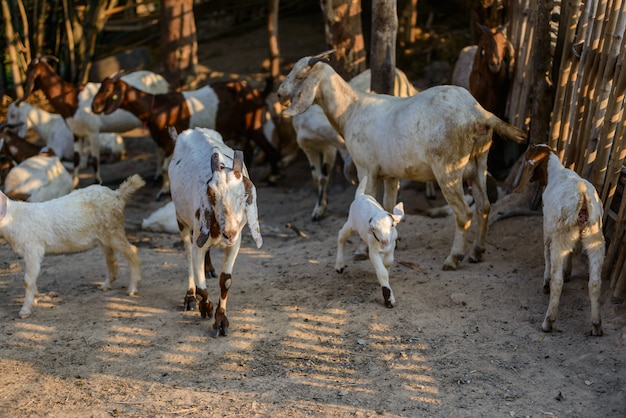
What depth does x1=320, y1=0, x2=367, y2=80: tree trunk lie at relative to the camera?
1074 cm

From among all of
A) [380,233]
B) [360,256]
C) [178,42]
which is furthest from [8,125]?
[380,233]

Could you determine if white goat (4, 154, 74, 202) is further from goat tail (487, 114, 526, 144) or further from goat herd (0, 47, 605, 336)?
goat tail (487, 114, 526, 144)

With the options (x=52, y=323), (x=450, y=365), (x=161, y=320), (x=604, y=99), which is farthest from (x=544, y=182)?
(x=52, y=323)

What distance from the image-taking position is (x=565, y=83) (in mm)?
8078

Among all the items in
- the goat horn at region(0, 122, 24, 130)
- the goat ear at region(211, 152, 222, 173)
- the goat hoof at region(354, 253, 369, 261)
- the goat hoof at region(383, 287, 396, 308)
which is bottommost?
the goat horn at region(0, 122, 24, 130)

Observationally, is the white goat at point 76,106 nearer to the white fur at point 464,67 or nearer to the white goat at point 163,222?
the white goat at point 163,222

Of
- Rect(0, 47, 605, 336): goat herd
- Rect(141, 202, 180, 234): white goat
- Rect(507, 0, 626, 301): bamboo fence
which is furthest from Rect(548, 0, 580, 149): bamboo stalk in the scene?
Rect(141, 202, 180, 234): white goat

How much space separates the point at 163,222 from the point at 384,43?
10.7 ft

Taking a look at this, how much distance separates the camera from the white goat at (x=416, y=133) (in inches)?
294

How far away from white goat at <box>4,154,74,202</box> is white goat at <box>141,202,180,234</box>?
1.20 metres

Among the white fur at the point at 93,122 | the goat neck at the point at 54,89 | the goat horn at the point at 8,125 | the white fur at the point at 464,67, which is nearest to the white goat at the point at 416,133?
the white fur at the point at 464,67

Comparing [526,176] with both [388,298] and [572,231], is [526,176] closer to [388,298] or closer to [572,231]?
[572,231]

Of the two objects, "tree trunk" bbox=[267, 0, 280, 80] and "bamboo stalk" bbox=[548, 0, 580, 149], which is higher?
"bamboo stalk" bbox=[548, 0, 580, 149]

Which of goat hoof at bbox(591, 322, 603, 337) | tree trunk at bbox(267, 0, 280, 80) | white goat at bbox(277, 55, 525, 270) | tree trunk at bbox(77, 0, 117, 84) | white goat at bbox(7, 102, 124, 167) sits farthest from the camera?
tree trunk at bbox(77, 0, 117, 84)
